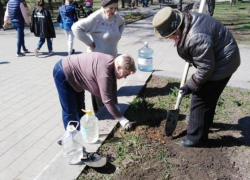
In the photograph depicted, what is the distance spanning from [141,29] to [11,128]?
9.96 meters

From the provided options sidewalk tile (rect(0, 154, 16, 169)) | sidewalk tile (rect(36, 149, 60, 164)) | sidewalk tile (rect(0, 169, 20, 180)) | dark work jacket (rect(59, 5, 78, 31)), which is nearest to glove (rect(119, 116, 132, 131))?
sidewalk tile (rect(36, 149, 60, 164))

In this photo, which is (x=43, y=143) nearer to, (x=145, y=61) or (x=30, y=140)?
(x=30, y=140)

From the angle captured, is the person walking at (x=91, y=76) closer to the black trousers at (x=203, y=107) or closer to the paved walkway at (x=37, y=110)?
the paved walkway at (x=37, y=110)

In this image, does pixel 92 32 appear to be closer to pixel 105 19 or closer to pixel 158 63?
pixel 105 19

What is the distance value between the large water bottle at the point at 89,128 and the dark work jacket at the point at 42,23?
5.15 metres

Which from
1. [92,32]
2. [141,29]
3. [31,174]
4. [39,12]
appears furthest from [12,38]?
[31,174]

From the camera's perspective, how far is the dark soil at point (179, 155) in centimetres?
258

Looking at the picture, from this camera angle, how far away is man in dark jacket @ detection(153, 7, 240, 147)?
7.63ft

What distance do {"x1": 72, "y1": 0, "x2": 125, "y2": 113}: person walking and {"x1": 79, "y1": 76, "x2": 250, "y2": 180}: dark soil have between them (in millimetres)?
1132

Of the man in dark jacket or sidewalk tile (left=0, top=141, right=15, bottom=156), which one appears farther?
sidewalk tile (left=0, top=141, right=15, bottom=156)

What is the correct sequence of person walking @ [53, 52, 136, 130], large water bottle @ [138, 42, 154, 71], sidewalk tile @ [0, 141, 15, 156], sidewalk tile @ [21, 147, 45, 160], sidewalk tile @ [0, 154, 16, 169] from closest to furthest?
person walking @ [53, 52, 136, 130] < sidewalk tile @ [0, 154, 16, 169] < sidewalk tile @ [21, 147, 45, 160] < sidewalk tile @ [0, 141, 15, 156] < large water bottle @ [138, 42, 154, 71]

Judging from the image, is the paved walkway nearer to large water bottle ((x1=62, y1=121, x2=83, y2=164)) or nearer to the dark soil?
large water bottle ((x1=62, y1=121, x2=83, y2=164))

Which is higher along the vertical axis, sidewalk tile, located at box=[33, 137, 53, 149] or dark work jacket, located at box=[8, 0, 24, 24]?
dark work jacket, located at box=[8, 0, 24, 24]

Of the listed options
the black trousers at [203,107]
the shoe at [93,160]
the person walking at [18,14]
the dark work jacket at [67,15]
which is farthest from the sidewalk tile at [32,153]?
the person walking at [18,14]
